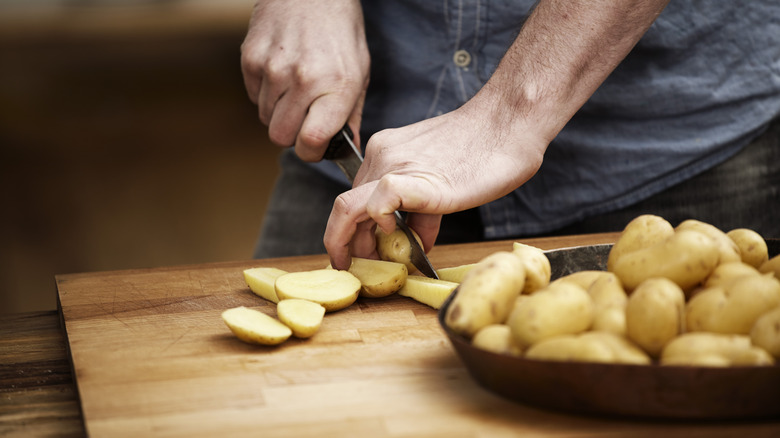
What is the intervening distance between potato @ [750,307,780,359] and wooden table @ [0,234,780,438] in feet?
0.22

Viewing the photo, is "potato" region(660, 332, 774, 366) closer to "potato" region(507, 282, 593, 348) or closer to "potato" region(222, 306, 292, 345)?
"potato" region(507, 282, 593, 348)

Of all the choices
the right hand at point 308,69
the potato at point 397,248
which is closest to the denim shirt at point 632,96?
the right hand at point 308,69

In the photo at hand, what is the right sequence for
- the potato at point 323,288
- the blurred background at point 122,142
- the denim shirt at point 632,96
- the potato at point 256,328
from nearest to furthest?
the potato at point 256,328
the potato at point 323,288
the denim shirt at point 632,96
the blurred background at point 122,142

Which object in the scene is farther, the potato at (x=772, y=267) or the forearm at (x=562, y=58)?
the forearm at (x=562, y=58)

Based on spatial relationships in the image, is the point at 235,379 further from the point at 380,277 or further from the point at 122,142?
the point at 122,142

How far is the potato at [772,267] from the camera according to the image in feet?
2.63

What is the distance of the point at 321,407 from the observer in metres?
0.73

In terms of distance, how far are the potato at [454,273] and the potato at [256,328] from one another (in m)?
0.29

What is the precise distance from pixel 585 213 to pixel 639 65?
28 centimetres

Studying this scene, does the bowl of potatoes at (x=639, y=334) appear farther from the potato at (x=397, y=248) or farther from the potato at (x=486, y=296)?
the potato at (x=397, y=248)

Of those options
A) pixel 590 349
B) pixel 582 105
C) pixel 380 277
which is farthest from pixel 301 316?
pixel 582 105

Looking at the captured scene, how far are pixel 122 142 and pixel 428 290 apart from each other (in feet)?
8.78

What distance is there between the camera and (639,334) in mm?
688

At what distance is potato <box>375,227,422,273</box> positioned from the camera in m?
1.11
